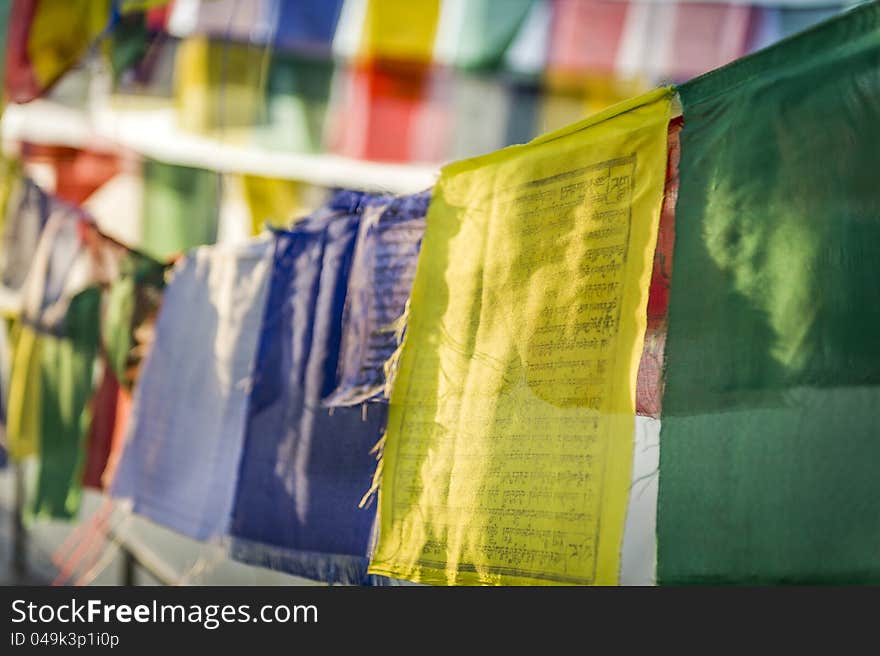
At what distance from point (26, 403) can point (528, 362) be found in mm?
4101

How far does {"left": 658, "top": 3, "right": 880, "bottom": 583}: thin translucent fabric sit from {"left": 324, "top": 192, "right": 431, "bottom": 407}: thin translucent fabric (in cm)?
107

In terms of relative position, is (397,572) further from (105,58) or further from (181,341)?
(105,58)

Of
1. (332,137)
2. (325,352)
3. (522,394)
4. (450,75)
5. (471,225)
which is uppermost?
(450,75)

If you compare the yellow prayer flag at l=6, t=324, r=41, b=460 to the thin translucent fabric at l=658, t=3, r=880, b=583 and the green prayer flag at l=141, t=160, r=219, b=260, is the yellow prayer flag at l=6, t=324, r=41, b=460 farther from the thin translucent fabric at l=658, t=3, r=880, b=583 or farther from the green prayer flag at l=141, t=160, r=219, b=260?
the thin translucent fabric at l=658, t=3, r=880, b=583

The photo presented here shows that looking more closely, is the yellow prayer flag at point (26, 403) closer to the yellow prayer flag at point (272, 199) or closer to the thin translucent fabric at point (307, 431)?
the yellow prayer flag at point (272, 199)

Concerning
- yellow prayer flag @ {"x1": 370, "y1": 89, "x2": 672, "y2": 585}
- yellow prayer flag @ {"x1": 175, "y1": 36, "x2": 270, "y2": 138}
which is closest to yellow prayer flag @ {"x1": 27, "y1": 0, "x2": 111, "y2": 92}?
yellow prayer flag @ {"x1": 175, "y1": 36, "x2": 270, "y2": 138}

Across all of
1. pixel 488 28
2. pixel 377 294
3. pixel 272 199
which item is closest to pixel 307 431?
pixel 377 294

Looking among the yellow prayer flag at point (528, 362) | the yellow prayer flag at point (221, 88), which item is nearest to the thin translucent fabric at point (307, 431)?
the yellow prayer flag at point (528, 362)

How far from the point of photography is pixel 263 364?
142 inches

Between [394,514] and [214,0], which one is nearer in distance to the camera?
[394,514]

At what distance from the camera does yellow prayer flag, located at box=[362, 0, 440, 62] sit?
5.34m

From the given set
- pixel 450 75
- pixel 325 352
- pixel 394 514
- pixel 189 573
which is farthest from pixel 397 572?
pixel 450 75

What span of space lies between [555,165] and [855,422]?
1001mm

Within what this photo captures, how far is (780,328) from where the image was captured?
1.81 m
